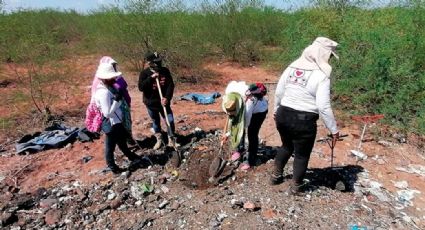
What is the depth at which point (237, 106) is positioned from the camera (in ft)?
13.6

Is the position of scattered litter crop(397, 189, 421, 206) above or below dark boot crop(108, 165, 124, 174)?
below

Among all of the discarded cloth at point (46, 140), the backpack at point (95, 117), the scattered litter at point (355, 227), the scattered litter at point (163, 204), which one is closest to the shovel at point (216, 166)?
the scattered litter at point (163, 204)

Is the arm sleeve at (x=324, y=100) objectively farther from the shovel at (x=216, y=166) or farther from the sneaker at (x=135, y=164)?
the sneaker at (x=135, y=164)

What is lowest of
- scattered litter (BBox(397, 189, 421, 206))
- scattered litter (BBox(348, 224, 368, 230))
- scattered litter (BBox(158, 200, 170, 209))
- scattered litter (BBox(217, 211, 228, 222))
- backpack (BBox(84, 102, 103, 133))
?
scattered litter (BBox(397, 189, 421, 206))

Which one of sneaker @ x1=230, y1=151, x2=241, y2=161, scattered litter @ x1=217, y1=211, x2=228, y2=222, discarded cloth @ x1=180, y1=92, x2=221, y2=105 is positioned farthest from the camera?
discarded cloth @ x1=180, y1=92, x2=221, y2=105

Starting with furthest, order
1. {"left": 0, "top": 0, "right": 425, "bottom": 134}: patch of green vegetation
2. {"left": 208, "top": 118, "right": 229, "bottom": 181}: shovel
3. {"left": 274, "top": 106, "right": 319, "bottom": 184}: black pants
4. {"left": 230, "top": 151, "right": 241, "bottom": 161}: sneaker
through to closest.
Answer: {"left": 0, "top": 0, "right": 425, "bottom": 134}: patch of green vegetation
{"left": 230, "top": 151, "right": 241, "bottom": 161}: sneaker
{"left": 208, "top": 118, "right": 229, "bottom": 181}: shovel
{"left": 274, "top": 106, "right": 319, "bottom": 184}: black pants

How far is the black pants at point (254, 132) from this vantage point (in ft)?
14.2

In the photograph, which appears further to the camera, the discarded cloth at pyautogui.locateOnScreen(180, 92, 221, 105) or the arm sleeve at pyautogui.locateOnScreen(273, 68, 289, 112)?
the discarded cloth at pyautogui.locateOnScreen(180, 92, 221, 105)

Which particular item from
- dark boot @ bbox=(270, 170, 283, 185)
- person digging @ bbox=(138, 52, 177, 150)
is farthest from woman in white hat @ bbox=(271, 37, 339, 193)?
person digging @ bbox=(138, 52, 177, 150)

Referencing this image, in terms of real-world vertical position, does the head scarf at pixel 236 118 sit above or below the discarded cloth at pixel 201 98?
above

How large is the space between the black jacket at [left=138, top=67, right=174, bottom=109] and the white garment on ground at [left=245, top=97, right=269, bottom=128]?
1298mm

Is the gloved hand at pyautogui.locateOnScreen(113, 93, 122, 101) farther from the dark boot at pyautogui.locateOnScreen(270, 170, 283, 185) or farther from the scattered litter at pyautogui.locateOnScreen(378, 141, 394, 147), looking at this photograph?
the scattered litter at pyautogui.locateOnScreen(378, 141, 394, 147)

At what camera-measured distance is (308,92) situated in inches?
143

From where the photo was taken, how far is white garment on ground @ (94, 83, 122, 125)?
4237 mm
